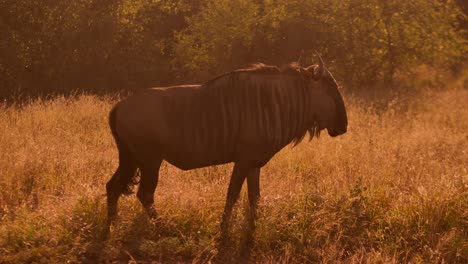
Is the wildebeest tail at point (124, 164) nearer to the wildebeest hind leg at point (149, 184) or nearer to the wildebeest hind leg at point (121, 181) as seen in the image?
the wildebeest hind leg at point (121, 181)

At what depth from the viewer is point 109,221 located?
4219mm

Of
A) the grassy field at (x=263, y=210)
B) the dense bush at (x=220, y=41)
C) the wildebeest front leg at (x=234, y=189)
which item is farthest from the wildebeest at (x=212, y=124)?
the dense bush at (x=220, y=41)

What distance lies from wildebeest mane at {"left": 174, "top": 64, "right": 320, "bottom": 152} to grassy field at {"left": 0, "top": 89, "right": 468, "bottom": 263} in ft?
2.23

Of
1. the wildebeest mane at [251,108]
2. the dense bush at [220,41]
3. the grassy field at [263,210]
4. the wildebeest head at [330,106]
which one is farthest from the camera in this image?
the dense bush at [220,41]

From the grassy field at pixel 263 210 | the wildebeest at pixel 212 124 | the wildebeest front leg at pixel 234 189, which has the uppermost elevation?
the wildebeest at pixel 212 124

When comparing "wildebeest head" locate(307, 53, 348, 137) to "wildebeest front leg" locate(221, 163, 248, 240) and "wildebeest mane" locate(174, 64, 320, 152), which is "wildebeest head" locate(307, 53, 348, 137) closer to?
"wildebeest mane" locate(174, 64, 320, 152)

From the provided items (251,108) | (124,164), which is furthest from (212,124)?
(124,164)

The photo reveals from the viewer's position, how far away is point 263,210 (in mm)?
4492

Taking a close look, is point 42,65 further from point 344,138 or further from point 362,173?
point 362,173

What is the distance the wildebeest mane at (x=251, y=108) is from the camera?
424 cm

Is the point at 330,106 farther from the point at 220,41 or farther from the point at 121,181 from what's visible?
the point at 220,41

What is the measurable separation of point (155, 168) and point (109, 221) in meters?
0.60

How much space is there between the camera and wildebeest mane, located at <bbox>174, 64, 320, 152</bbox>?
4.24m

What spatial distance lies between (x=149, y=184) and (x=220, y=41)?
1171 cm
